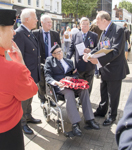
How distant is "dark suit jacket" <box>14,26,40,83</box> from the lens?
3088mm

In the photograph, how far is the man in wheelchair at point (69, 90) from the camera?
9.67ft

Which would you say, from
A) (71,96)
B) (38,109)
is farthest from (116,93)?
(38,109)

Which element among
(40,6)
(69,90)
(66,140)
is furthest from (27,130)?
(40,6)

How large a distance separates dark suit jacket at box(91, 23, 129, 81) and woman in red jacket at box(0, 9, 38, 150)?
1.87 metres

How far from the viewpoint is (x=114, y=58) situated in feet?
10.1

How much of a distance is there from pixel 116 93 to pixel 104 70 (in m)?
0.48

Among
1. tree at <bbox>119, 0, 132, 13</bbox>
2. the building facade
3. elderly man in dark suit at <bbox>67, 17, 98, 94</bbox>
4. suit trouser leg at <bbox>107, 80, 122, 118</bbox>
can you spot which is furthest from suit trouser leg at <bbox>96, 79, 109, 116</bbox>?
tree at <bbox>119, 0, 132, 13</bbox>

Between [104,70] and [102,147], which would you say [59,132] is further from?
[104,70]

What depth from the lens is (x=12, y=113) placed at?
1597mm

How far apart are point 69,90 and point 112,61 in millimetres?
930

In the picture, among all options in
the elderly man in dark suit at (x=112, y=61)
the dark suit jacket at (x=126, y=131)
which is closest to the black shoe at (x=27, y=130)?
the elderly man in dark suit at (x=112, y=61)

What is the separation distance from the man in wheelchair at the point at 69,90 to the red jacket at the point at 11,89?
1408 millimetres

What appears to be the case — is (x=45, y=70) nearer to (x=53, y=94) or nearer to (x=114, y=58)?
(x=53, y=94)

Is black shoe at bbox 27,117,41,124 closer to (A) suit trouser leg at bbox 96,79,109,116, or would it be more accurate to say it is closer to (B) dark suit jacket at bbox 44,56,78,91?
(B) dark suit jacket at bbox 44,56,78,91
